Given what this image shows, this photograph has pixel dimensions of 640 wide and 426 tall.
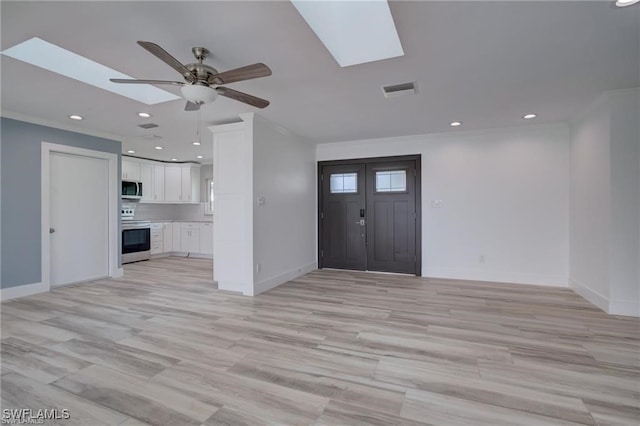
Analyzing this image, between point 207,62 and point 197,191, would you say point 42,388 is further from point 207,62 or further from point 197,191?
point 197,191

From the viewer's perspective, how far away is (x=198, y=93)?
2396mm

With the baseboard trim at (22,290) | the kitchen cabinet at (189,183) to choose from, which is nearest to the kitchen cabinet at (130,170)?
the kitchen cabinet at (189,183)

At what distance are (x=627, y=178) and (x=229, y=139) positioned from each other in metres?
5.05

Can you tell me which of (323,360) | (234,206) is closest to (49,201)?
(234,206)

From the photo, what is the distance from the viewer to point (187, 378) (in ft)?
7.05

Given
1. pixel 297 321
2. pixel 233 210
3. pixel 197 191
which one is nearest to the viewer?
pixel 297 321

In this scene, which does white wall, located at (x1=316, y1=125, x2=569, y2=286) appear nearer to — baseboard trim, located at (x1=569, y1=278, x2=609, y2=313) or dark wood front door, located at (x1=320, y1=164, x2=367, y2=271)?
baseboard trim, located at (x1=569, y1=278, x2=609, y2=313)

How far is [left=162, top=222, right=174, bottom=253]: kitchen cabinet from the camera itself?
7.86m

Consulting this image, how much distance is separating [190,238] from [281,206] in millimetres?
4082

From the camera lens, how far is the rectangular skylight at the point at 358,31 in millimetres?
2363

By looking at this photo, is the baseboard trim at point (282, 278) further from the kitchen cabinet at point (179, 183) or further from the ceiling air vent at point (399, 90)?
the kitchen cabinet at point (179, 183)

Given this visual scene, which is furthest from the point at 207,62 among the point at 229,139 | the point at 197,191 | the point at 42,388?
the point at 197,191

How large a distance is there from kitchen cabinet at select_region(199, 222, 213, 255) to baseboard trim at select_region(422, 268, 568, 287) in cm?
522

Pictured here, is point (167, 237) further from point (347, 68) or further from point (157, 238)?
point (347, 68)
